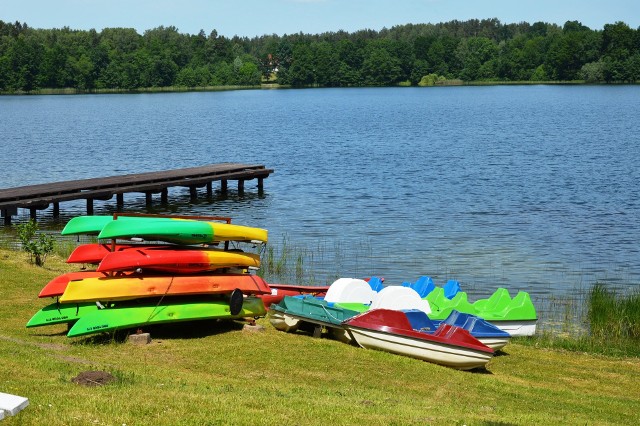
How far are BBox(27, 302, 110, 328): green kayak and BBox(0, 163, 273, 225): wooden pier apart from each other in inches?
721

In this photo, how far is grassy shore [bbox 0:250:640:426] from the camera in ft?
32.6

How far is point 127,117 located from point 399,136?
1667 inches

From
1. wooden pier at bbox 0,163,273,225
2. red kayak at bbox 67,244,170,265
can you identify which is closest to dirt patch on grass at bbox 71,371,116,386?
red kayak at bbox 67,244,170,265

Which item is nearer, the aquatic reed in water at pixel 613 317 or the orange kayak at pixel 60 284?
the orange kayak at pixel 60 284

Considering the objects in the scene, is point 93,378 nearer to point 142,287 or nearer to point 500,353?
point 142,287

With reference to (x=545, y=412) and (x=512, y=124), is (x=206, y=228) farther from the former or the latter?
(x=512, y=124)

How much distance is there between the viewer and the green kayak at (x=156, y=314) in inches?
577

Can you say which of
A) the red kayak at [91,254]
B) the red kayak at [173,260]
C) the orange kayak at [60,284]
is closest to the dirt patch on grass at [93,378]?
the red kayak at [173,260]

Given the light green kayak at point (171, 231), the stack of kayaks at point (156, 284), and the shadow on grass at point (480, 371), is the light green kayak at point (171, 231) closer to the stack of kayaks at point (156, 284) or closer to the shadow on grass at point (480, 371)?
the stack of kayaks at point (156, 284)

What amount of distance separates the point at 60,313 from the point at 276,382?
4626 mm

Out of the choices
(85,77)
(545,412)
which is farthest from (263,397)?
(85,77)

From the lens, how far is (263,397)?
11.3 meters

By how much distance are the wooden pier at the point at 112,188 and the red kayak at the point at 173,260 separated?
1870cm

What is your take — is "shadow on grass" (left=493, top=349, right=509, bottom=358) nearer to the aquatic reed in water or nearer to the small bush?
the aquatic reed in water
